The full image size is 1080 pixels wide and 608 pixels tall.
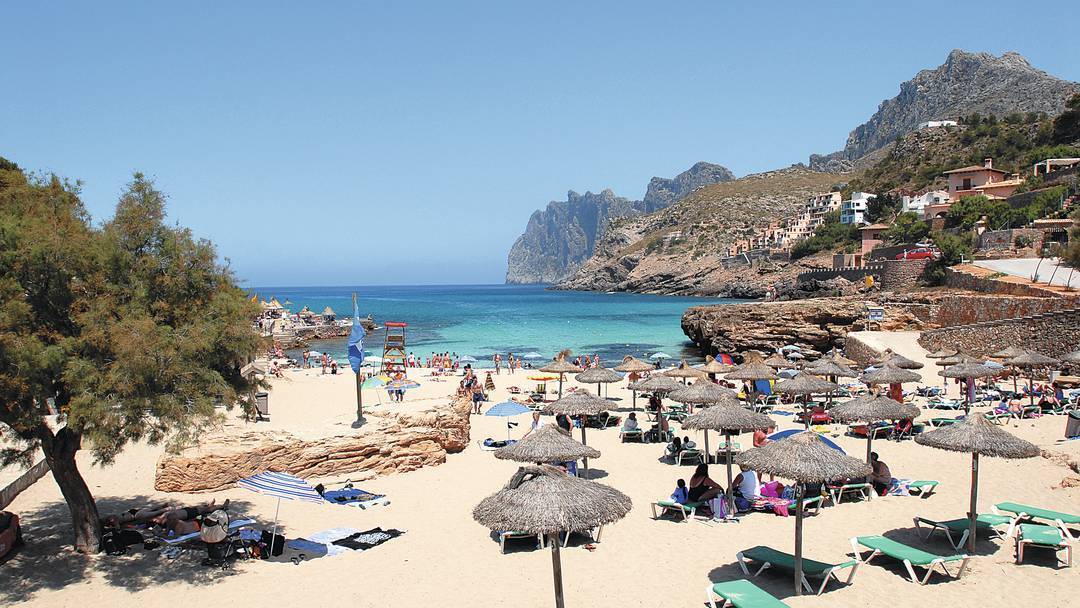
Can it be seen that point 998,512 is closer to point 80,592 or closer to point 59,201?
point 80,592

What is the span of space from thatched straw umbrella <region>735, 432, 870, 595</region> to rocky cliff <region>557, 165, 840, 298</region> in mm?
81889

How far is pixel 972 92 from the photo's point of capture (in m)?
138

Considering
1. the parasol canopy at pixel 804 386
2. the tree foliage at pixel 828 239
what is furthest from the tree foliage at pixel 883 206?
the parasol canopy at pixel 804 386

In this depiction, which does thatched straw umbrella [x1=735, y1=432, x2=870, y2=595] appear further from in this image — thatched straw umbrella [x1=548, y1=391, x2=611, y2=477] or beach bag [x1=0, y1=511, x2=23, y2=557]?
beach bag [x1=0, y1=511, x2=23, y2=557]

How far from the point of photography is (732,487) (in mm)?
10219

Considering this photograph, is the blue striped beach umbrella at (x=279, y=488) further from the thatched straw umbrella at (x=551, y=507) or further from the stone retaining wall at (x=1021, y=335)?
the stone retaining wall at (x=1021, y=335)

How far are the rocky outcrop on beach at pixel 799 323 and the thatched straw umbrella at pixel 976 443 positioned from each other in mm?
26002

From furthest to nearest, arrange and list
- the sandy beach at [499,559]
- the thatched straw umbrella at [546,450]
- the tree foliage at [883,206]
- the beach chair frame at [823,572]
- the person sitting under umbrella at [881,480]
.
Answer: the tree foliage at [883,206] < the person sitting under umbrella at [881,480] < the thatched straw umbrella at [546,450] < the sandy beach at [499,559] < the beach chair frame at [823,572]

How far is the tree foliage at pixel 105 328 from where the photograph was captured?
750 cm

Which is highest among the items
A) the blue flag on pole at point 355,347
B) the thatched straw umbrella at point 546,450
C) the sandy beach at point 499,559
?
the blue flag on pole at point 355,347

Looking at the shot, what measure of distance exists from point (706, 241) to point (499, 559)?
11915 centimetres

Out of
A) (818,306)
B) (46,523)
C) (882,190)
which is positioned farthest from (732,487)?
(882,190)

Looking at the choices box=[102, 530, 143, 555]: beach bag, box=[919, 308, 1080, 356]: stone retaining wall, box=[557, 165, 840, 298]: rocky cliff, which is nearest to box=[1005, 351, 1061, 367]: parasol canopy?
box=[919, 308, 1080, 356]: stone retaining wall

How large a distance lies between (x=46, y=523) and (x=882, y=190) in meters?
94.4
